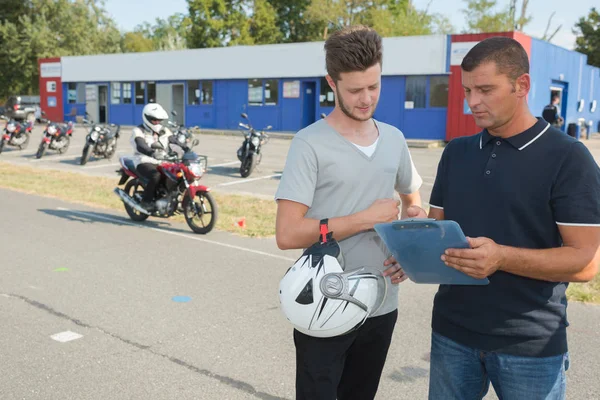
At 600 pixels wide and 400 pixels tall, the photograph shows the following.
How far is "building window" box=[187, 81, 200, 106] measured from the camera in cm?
3412

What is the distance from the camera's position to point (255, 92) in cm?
3189

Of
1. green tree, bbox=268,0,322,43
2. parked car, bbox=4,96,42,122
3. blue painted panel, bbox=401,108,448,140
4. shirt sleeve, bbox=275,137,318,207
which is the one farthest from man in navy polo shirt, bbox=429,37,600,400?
green tree, bbox=268,0,322,43

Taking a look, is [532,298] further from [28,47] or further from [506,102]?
[28,47]

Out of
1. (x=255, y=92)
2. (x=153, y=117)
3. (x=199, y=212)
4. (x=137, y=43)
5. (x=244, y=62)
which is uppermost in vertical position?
(x=137, y=43)

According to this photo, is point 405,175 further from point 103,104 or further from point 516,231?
point 103,104

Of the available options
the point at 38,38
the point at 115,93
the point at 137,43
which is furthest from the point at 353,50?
the point at 137,43

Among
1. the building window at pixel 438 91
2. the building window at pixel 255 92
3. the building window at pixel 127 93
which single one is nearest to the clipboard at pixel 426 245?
the building window at pixel 438 91

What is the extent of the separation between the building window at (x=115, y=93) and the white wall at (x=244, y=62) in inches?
18.5

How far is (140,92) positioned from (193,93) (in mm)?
3905

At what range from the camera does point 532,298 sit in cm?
212

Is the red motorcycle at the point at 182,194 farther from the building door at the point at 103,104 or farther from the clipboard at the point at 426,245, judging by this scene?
the building door at the point at 103,104

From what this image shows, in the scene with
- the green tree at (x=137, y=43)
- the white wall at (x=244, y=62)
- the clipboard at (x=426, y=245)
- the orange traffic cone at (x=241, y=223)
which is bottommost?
the orange traffic cone at (x=241, y=223)

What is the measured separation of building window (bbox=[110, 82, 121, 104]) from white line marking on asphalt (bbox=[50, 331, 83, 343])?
3436 cm

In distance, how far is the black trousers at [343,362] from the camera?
2.40 m
